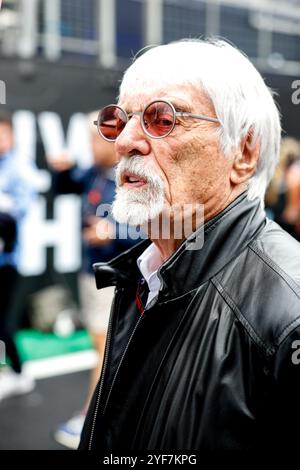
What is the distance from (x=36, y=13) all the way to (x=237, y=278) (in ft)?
15.0

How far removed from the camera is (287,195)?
20.2 feet

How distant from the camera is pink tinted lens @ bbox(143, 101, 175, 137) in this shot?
60.3 inches

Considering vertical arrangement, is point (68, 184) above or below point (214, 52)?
below

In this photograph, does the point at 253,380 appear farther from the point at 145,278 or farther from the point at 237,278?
the point at 145,278

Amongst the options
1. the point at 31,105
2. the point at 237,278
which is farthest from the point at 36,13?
the point at 237,278

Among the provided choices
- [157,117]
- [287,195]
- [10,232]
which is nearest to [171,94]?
[157,117]

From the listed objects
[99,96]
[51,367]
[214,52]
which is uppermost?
[99,96]

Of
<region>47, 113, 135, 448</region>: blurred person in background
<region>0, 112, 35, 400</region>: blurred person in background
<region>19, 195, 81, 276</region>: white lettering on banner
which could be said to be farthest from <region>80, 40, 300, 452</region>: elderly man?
<region>19, 195, 81, 276</region>: white lettering on banner

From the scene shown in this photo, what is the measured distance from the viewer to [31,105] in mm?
5242

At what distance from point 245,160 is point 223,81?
0.75ft

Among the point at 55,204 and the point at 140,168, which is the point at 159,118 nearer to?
the point at 140,168

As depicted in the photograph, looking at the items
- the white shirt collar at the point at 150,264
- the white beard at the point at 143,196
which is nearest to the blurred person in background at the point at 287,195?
the white shirt collar at the point at 150,264

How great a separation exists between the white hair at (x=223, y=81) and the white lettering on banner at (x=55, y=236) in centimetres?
371

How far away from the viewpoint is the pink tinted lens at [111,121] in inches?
64.7
